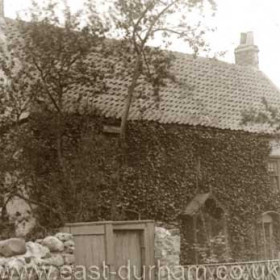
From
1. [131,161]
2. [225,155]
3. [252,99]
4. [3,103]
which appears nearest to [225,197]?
[225,155]

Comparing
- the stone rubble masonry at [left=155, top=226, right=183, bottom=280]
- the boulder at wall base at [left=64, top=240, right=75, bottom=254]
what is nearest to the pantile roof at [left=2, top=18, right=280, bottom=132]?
the stone rubble masonry at [left=155, top=226, right=183, bottom=280]

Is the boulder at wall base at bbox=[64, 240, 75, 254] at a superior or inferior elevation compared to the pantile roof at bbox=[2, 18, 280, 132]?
inferior

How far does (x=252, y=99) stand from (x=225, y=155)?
207 inches

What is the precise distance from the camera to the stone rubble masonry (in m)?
14.8

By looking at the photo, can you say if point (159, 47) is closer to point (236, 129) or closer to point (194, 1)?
point (194, 1)

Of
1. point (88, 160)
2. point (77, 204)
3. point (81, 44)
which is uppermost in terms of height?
point (81, 44)

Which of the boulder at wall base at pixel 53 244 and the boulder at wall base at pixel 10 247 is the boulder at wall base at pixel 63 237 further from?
the boulder at wall base at pixel 10 247

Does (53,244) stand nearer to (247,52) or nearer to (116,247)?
(116,247)

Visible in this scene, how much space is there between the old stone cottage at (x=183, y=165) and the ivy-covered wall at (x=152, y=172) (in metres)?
0.04

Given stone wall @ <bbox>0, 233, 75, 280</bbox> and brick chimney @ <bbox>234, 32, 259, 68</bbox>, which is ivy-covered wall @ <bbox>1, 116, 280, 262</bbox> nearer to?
stone wall @ <bbox>0, 233, 75, 280</bbox>

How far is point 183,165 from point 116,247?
1038 centimetres

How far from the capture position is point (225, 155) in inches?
1009

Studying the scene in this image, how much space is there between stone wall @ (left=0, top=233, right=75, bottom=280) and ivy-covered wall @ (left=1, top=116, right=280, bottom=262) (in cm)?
444

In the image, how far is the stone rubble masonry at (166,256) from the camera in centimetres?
1478
